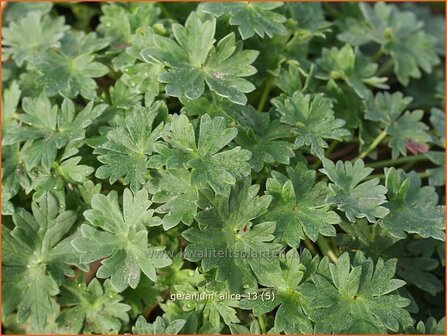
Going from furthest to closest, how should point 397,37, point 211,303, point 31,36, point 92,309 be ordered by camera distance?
point 397,37 → point 31,36 → point 92,309 → point 211,303

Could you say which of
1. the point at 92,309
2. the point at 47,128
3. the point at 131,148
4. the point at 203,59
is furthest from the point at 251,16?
the point at 92,309

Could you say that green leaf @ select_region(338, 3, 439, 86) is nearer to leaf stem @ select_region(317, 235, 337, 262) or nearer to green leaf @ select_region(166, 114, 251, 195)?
leaf stem @ select_region(317, 235, 337, 262)

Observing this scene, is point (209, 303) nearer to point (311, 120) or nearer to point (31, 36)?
point (311, 120)

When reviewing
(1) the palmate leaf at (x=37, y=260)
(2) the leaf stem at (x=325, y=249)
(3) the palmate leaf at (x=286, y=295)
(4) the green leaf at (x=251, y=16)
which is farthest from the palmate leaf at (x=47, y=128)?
(2) the leaf stem at (x=325, y=249)

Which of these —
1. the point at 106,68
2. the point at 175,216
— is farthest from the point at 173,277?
the point at 106,68

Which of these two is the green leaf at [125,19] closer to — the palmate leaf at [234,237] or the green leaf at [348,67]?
the green leaf at [348,67]

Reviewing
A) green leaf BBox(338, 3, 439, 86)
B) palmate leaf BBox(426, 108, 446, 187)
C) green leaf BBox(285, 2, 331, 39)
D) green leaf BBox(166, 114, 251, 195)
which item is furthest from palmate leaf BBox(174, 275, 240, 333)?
green leaf BBox(338, 3, 439, 86)

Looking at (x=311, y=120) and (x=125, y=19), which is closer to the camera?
(x=311, y=120)
